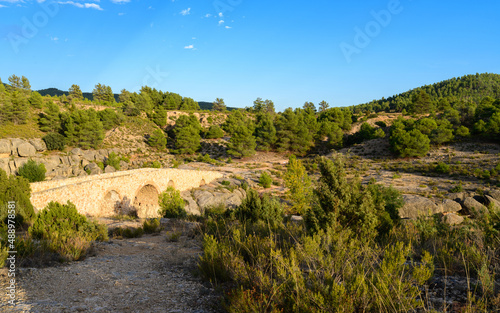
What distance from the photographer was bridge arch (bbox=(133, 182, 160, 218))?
61.5 ft

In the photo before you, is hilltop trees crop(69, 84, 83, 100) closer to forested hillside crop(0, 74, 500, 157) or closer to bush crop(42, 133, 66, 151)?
forested hillside crop(0, 74, 500, 157)

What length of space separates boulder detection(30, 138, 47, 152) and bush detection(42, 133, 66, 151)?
0.41 meters

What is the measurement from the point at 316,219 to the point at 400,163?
122 feet

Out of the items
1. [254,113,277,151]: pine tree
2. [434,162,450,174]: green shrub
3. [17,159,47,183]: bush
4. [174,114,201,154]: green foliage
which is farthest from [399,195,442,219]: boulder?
[174,114,201,154]: green foliage

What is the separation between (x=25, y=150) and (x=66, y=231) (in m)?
35.6

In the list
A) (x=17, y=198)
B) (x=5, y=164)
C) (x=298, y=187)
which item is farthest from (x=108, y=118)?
(x=298, y=187)

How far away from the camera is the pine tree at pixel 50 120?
133 ft

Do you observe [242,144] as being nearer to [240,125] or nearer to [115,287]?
[240,125]

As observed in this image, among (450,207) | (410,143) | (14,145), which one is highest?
(14,145)

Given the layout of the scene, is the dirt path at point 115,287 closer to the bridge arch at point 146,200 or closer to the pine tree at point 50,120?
the bridge arch at point 146,200

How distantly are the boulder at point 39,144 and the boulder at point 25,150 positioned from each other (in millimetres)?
2040

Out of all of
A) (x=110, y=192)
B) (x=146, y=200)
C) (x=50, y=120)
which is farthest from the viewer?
(x=50, y=120)

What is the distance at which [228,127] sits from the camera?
5734 cm

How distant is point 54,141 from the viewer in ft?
122
